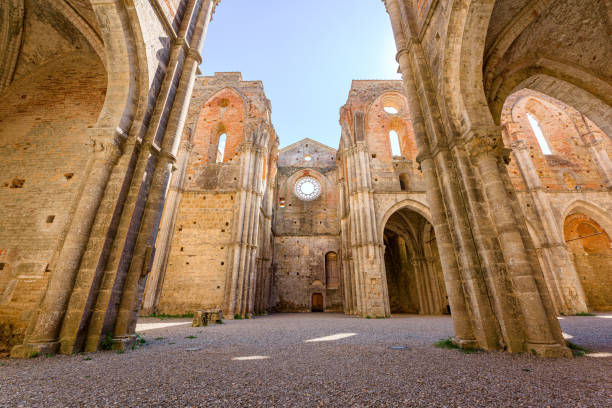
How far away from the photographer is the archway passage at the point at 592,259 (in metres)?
14.7

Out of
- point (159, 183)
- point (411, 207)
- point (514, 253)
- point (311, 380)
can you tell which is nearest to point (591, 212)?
point (411, 207)

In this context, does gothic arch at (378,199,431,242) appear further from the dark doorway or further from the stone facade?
the dark doorway

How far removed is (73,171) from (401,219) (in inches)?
732

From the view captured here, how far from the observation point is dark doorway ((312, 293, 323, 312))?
19750 millimetres

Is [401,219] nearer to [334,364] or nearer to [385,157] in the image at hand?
[385,157]

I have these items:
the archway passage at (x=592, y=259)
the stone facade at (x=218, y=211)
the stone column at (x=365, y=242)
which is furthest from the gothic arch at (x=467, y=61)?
the archway passage at (x=592, y=259)

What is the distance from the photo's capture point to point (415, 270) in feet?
57.6

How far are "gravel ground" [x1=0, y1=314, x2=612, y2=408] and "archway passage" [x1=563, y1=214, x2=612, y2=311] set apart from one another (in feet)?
55.5

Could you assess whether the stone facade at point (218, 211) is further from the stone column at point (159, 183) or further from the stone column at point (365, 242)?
the stone column at point (159, 183)

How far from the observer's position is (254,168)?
15789mm

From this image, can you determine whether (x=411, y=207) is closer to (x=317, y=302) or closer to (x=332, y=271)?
(x=332, y=271)

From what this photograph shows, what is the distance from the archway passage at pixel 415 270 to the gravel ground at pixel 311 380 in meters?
13.5

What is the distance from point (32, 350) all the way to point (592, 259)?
83.3 feet

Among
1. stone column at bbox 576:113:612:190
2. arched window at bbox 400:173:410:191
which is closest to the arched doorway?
arched window at bbox 400:173:410:191
